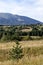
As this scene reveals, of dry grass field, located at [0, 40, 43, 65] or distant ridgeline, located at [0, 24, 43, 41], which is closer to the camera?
dry grass field, located at [0, 40, 43, 65]

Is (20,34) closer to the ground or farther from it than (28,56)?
closer to the ground

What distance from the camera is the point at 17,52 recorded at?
2078 cm

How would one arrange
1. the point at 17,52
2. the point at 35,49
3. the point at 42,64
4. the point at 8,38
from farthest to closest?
the point at 8,38
the point at 35,49
the point at 17,52
the point at 42,64

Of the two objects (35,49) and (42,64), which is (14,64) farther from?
(35,49)

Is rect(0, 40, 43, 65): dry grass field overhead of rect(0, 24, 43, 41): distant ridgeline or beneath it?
overhead

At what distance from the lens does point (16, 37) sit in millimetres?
82875

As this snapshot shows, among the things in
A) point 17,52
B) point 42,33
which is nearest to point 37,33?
point 42,33

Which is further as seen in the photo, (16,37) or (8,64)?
(16,37)

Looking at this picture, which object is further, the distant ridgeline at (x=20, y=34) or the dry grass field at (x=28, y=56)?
the distant ridgeline at (x=20, y=34)

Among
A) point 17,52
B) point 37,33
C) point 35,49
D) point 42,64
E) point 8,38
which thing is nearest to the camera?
point 42,64

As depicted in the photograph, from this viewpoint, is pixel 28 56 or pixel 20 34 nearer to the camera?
pixel 28 56

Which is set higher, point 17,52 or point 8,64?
point 8,64

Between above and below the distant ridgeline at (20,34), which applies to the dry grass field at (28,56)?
above

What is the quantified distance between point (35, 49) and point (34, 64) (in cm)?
2888
